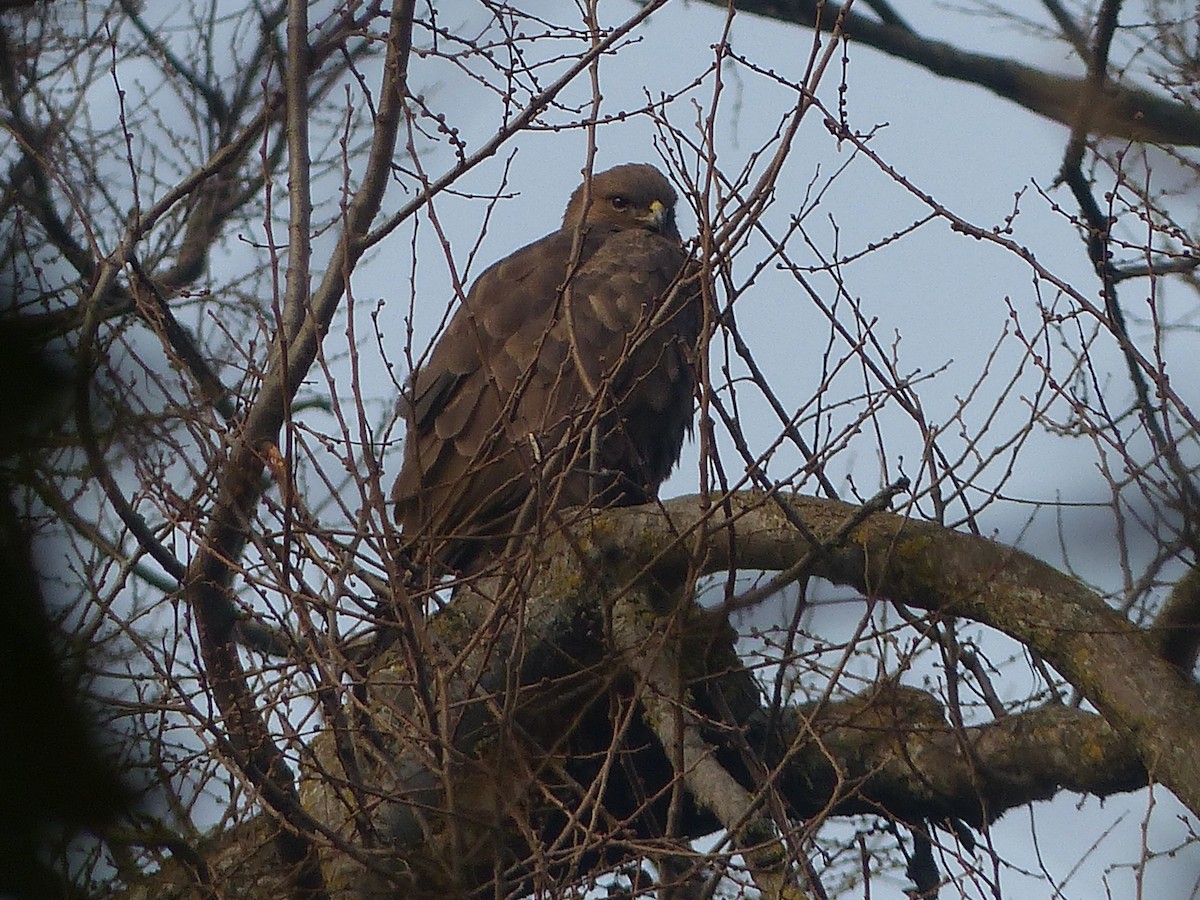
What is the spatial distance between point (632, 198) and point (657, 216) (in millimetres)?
261

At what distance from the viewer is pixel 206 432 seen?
142 inches

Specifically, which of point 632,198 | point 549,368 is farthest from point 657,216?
point 549,368

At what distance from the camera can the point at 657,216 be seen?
24.5 ft

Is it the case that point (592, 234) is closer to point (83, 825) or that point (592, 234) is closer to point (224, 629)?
point (224, 629)

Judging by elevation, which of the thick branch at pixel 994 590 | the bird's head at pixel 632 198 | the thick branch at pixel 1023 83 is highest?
the bird's head at pixel 632 198

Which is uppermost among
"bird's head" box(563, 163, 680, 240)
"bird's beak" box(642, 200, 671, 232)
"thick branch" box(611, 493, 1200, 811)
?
"bird's head" box(563, 163, 680, 240)

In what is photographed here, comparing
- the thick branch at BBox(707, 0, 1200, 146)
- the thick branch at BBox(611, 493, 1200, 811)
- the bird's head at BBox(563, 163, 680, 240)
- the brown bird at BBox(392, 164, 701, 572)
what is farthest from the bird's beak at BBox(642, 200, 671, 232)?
the thick branch at BBox(611, 493, 1200, 811)

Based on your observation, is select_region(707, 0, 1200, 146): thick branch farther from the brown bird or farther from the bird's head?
the bird's head

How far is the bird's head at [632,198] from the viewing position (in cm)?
757

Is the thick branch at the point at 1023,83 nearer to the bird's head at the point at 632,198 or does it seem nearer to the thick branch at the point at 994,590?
the thick branch at the point at 994,590

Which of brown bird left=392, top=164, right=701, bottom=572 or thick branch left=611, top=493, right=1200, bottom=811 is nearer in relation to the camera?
thick branch left=611, top=493, right=1200, bottom=811

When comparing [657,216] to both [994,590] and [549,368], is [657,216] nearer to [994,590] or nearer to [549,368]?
[549,368]

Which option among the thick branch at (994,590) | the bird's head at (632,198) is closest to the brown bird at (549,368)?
the thick branch at (994,590)

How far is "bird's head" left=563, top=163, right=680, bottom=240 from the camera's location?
7.57 metres
